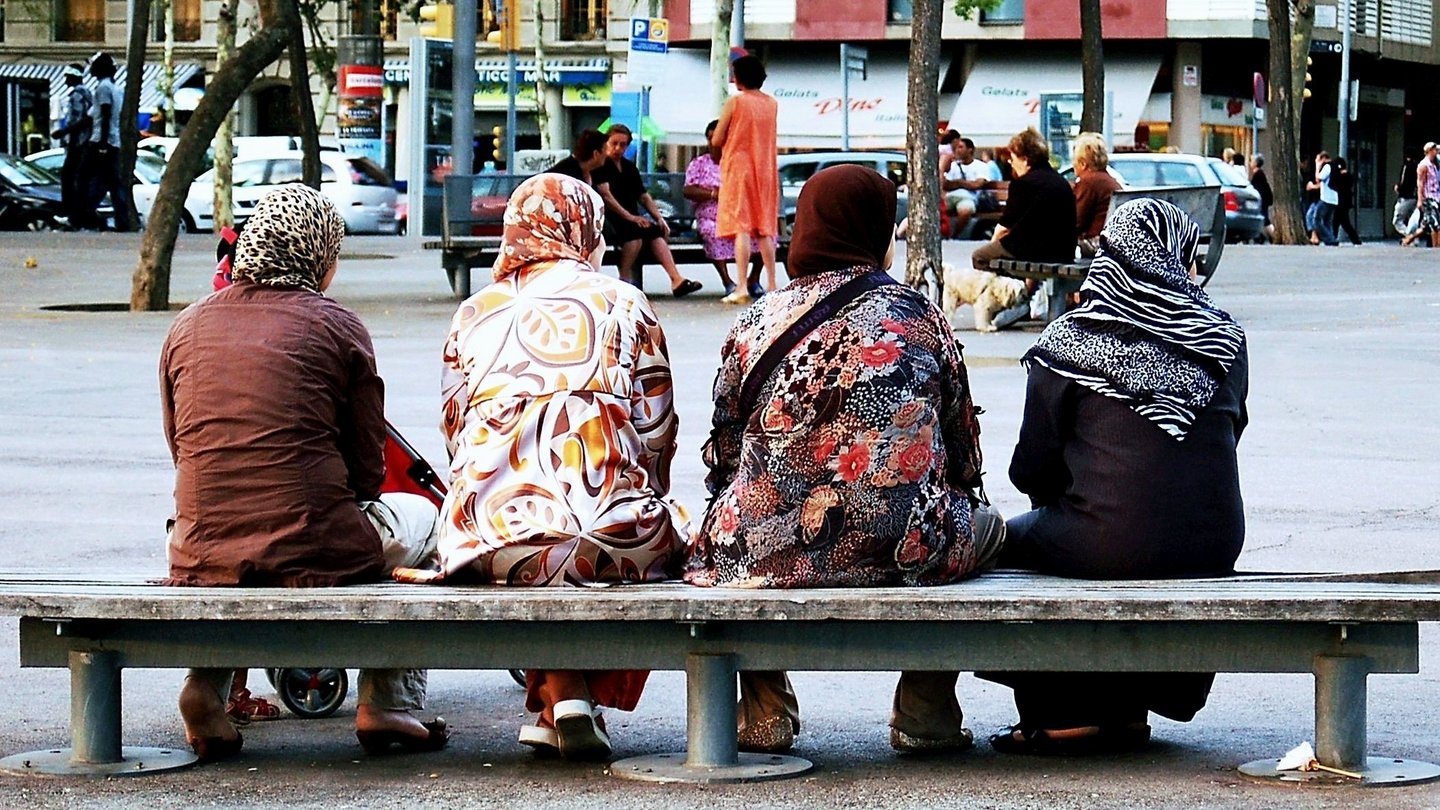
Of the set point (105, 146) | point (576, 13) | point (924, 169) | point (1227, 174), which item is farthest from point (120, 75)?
point (924, 169)

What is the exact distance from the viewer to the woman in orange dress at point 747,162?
1878 cm

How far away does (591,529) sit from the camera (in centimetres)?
560

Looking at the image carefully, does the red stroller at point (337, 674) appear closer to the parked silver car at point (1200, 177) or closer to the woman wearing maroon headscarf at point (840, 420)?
the woman wearing maroon headscarf at point (840, 420)

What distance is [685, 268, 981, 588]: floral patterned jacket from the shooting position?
18.3 ft

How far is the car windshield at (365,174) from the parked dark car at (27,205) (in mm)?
5286

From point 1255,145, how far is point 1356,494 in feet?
150

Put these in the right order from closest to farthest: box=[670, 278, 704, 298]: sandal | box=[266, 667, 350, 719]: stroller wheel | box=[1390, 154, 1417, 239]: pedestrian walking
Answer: box=[266, 667, 350, 719]: stroller wheel
box=[670, 278, 704, 298]: sandal
box=[1390, 154, 1417, 239]: pedestrian walking

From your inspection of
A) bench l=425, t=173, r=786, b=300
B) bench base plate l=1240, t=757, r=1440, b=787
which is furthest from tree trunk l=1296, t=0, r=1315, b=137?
bench base plate l=1240, t=757, r=1440, b=787

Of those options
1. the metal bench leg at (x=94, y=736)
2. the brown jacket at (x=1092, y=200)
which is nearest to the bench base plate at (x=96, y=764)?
the metal bench leg at (x=94, y=736)

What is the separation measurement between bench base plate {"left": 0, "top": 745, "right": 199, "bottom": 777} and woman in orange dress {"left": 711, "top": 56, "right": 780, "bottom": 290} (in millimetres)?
13092

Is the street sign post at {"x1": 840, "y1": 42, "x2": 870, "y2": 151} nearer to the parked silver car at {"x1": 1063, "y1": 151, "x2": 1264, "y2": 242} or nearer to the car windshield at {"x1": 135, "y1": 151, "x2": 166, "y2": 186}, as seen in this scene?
the parked silver car at {"x1": 1063, "y1": 151, "x2": 1264, "y2": 242}

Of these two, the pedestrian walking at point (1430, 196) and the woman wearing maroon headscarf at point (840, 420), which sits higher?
the woman wearing maroon headscarf at point (840, 420)

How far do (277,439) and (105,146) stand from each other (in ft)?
97.2

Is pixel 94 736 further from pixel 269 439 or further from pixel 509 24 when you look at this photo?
pixel 509 24
